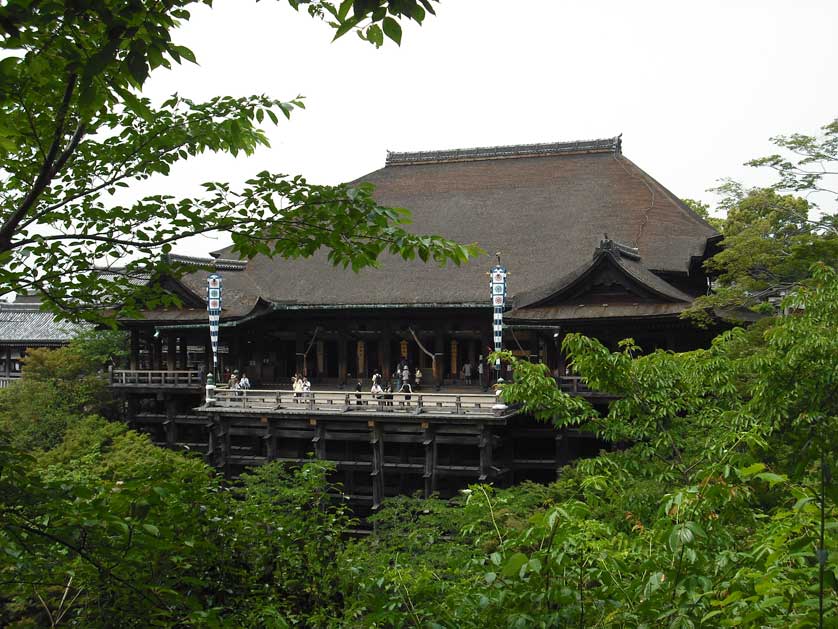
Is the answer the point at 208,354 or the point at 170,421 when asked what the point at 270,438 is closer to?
the point at 170,421

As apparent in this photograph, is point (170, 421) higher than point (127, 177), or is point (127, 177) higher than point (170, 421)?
point (127, 177)

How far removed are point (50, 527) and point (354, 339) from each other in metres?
24.1

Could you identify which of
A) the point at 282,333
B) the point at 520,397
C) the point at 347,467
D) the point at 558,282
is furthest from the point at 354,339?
the point at 520,397

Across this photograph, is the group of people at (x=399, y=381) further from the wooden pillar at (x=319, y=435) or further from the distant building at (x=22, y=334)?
the distant building at (x=22, y=334)

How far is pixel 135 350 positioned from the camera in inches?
1148

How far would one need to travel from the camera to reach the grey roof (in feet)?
116

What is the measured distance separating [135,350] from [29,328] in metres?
10.2

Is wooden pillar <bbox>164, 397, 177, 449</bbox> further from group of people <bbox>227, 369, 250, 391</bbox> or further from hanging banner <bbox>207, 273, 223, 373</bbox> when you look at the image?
hanging banner <bbox>207, 273, 223, 373</bbox>

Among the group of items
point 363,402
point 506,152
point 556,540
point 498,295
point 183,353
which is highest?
point 506,152

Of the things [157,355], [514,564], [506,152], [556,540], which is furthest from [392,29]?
[506,152]

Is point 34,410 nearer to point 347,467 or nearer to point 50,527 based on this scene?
point 347,467

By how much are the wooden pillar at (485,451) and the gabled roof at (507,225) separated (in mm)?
4570

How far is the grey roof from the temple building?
17.5 feet

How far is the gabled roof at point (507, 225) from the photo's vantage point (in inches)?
1040
